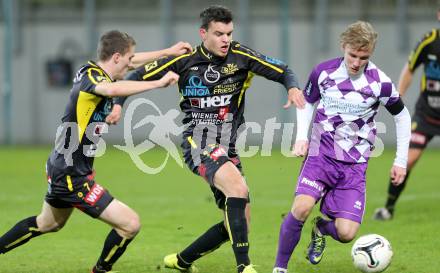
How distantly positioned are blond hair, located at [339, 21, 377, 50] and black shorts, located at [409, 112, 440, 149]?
3.48m

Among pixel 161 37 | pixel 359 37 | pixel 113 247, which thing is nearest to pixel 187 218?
pixel 113 247

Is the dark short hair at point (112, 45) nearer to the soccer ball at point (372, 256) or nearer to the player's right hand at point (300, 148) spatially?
the player's right hand at point (300, 148)

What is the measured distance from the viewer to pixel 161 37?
21281mm

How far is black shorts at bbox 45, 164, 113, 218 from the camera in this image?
21.2 ft

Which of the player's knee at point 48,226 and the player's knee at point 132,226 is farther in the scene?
the player's knee at point 48,226

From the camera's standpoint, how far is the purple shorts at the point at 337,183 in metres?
6.72

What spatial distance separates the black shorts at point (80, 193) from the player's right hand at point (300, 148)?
4.84ft

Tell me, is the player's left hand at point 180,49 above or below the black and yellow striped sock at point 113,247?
above

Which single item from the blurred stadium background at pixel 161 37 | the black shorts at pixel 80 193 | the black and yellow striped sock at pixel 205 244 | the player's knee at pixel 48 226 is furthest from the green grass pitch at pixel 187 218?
the blurred stadium background at pixel 161 37

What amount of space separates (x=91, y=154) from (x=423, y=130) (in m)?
4.72

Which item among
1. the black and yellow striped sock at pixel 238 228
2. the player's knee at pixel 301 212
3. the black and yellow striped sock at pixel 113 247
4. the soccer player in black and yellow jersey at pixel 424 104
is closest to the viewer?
the black and yellow striped sock at pixel 238 228

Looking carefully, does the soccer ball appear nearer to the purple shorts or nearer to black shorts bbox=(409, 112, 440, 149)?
the purple shorts

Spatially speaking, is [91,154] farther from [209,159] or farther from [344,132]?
[344,132]

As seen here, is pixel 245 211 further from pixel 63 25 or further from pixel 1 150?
pixel 63 25
